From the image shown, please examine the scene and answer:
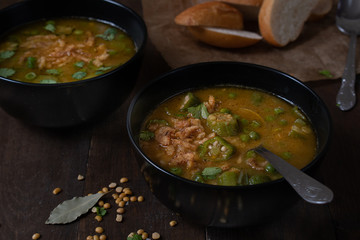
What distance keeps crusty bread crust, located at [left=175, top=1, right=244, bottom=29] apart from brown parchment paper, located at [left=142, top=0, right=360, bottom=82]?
0.22 meters

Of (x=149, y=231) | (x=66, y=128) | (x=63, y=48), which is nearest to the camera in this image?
(x=149, y=231)

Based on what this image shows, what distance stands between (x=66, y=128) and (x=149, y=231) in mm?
1027

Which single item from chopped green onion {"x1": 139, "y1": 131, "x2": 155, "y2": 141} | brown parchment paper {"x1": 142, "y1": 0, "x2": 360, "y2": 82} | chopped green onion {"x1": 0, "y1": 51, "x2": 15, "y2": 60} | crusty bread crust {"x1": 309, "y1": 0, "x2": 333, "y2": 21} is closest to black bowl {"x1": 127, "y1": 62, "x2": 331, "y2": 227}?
chopped green onion {"x1": 139, "y1": 131, "x2": 155, "y2": 141}

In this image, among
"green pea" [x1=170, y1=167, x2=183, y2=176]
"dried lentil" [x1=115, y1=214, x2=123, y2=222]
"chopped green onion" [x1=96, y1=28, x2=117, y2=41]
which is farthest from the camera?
"chopped green onion" [x1=96, y1=28, x2=117, y2=41]

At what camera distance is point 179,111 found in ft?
9.41

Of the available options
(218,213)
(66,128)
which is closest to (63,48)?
(66,128)

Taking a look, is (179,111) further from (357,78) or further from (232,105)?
(357,78)

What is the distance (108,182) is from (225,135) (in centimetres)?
77

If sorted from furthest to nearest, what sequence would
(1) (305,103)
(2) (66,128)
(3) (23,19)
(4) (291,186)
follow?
1. (3) (23,19)
2. (2) (66,128)
3. (1) (305,103)
4. (4) (291,186)

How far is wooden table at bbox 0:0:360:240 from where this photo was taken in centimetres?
255

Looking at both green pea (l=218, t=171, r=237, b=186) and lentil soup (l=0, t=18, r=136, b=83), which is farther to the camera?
lentil soup (l=0, t=18, r=136, b=83)

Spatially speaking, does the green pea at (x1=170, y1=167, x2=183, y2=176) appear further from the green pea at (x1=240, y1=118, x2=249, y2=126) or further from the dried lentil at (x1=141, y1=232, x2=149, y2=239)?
the green pea at (x1=240, y1=118, x2=249, y2=126)

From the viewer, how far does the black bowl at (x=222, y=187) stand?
2145 millimetres

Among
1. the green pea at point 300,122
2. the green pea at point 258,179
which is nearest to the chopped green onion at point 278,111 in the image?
the green pea at point 300,122
